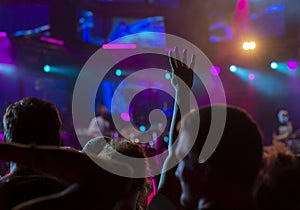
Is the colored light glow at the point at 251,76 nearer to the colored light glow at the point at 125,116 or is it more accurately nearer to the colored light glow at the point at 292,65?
the colored light glow at the point at 292,65

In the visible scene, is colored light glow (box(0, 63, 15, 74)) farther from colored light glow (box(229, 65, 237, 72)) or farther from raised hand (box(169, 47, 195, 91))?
raised hand (box(169, 47, 195, 91))

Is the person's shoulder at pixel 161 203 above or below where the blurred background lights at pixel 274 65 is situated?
above

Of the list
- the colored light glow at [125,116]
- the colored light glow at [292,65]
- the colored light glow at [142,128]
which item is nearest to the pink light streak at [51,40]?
the colored light glow at [125,116]

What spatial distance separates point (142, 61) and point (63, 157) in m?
13.4

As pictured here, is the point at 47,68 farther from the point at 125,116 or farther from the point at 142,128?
the point at 142,128

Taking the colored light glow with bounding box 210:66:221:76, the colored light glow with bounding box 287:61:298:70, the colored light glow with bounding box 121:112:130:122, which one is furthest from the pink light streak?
the colored light glow with bounding box 287:61:298:70

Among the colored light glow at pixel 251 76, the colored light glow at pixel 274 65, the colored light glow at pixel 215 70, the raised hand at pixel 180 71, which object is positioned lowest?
the colored light glow at pixel 251 76

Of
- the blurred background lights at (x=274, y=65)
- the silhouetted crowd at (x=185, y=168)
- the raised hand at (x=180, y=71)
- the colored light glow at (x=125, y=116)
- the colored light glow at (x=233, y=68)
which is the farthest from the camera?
the colored light glow at (x=233, y=68)

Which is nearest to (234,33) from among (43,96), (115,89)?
(115,89)

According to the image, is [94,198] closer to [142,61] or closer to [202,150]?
[202,150]

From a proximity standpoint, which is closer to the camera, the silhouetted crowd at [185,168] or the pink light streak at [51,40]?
the silhouetted crowd at [185,168]

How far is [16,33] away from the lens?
12.8 m

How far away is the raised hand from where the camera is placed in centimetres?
227

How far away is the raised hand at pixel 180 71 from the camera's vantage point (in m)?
2.27
